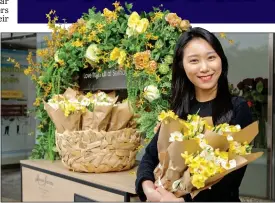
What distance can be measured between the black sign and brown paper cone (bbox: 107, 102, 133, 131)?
0.52 feet

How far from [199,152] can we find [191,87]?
37cm

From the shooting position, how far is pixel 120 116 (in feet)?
6.37

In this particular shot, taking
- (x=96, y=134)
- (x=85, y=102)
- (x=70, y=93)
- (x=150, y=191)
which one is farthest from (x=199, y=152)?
(x=70, y=93)

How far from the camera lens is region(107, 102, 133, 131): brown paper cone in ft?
6.36

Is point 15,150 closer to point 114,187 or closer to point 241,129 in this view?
point 114,187

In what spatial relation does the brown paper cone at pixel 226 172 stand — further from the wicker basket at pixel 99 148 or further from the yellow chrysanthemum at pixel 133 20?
the yellow chrysanthemum at pixel 133 20

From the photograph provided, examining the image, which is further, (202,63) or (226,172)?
(202,63)

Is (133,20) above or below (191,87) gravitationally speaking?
above

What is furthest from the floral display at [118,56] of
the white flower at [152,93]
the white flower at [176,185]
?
the white flower at [176,185]

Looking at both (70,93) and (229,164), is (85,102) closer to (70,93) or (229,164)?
(70,93)

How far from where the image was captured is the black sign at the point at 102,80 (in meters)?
2.09

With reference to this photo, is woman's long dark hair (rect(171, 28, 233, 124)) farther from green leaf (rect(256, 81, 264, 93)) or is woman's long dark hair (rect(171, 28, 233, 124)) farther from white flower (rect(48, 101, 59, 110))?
green leaf (rect(256, 81, 264, 93))

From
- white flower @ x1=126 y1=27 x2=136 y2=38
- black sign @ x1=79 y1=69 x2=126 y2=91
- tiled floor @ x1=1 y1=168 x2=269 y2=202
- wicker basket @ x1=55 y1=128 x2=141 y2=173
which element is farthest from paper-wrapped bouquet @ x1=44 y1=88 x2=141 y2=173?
tiled floor @ x1=1 y1=168 x2=269 y2=202

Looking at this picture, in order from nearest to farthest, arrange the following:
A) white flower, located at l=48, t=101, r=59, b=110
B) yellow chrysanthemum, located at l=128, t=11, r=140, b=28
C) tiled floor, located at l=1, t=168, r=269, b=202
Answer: yellow chrysanthemum, located at l=128, t=11, r=140, b=28 → white flower, located at l=48, t=101, r=59, b=110 → tiled floor, located at l=1, t=168, r=269, b=202
